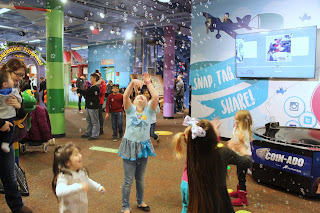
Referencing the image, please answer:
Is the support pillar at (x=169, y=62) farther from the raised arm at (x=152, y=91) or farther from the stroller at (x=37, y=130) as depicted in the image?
the raised arm at (x=152, y=91)

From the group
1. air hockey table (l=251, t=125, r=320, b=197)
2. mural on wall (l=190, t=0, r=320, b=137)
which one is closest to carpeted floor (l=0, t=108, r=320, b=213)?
air hockey table (l=251, t=125, r=320, b=197)

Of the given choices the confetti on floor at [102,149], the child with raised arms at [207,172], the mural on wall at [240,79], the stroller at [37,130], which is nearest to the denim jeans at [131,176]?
the child with raised arms at [207,172]

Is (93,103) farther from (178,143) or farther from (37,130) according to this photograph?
(178,143)

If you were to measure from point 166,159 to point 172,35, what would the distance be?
6.50m

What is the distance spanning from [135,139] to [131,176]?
0.39 m

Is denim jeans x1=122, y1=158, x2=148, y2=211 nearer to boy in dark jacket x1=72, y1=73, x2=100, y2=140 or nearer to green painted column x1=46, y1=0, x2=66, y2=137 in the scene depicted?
boy in dark jacket x1=72, y1=73, x2=100, y2=140

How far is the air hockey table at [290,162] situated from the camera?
11.3 feet

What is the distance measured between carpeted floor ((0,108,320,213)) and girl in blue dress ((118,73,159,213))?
46 cm

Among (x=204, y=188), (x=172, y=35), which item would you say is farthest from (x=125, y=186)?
(x=172, y=35)

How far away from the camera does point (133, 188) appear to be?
371 centimetres

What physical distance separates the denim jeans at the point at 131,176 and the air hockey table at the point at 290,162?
1.98m

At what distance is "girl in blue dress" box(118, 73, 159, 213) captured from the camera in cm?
274

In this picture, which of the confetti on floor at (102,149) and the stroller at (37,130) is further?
the confetti on floor at (102,149)

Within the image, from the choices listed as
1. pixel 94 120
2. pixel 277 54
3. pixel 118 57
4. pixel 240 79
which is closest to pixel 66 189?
pixel 94 120
